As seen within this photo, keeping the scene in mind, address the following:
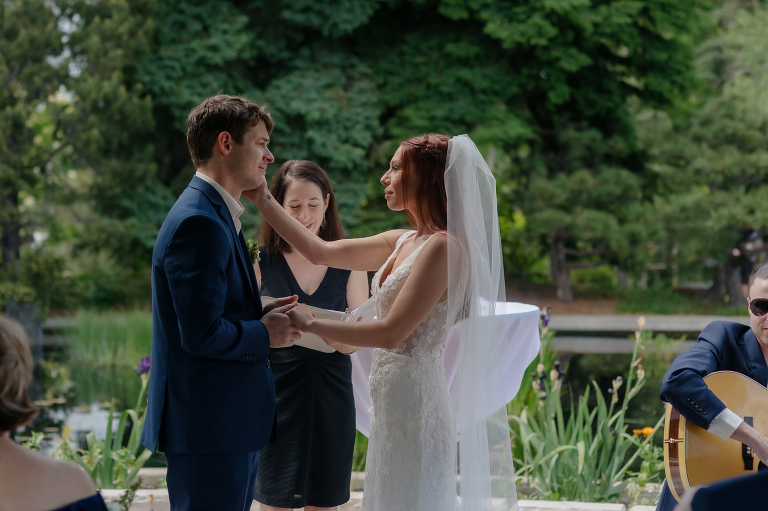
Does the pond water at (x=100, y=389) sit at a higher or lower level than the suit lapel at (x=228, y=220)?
lower

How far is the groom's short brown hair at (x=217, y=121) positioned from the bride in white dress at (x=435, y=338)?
0.48m

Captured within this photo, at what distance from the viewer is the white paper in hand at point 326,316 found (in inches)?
103

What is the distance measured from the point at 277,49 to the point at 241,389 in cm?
1447

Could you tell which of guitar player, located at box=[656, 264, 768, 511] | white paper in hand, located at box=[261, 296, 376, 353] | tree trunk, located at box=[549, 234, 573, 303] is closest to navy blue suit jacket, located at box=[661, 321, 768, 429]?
guitar player, located at box=[656, 264, 768, 511]

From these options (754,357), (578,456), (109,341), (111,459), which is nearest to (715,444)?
(754,357)

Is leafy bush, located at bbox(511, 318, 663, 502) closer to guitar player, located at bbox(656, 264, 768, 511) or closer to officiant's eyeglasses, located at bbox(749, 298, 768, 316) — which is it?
Answer: guitar player, located at bbox(656, 264, 768, 511)

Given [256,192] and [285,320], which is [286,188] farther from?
[285,320]

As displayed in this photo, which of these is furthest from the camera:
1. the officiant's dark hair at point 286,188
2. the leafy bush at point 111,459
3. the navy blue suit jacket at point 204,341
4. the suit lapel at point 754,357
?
the leafy bush at point 111,459

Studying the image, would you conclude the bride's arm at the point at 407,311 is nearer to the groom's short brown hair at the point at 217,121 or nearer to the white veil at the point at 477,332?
the white veil at the point at 477,332

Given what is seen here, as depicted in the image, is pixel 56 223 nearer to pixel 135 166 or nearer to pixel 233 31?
pixel 135 166

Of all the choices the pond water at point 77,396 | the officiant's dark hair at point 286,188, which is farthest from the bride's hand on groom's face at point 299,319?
the pond water at point 77,396

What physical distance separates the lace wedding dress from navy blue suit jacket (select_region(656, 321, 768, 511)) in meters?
0.79

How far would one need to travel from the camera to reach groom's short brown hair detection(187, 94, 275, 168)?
2168 mm

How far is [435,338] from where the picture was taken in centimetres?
252
